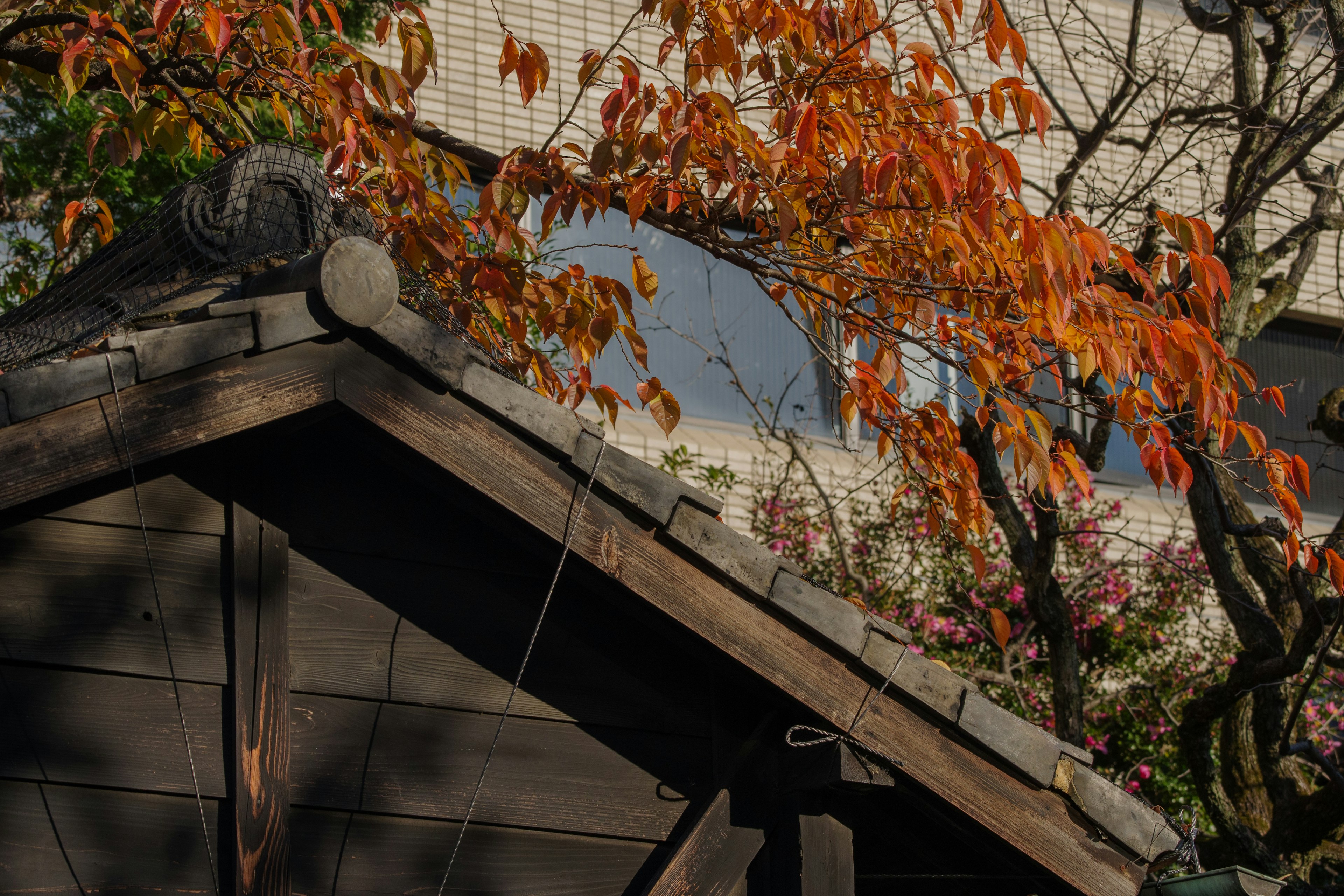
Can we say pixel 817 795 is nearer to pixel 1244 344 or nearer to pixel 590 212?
pixel 590 212

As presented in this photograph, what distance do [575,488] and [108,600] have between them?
1.12m

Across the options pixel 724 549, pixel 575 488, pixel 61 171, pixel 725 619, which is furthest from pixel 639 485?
pixel 61 171

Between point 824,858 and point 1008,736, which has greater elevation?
point 1008,736

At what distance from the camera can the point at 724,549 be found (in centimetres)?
285

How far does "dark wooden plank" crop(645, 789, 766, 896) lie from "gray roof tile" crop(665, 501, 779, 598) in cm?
62

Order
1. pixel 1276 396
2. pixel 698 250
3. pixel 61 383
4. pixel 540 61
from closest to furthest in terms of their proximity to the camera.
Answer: pixel 61 383 → pixel 540 61 → pixel 1276 396 → pixel 698 250

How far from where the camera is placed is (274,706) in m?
2.84

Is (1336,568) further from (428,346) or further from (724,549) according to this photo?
(428,346)

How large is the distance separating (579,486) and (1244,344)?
32.5 ft

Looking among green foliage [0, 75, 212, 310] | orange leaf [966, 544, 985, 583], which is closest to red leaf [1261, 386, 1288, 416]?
orange leaf [966, 544, 985, 583]

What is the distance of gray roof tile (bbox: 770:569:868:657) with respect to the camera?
2.86 meters

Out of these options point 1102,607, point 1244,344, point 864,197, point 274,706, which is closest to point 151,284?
point 274,706

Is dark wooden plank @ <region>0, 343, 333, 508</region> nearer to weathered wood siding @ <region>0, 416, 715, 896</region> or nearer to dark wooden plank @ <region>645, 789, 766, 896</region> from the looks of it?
weathered wood siding @ <region>0, 416, 715, 896</region>

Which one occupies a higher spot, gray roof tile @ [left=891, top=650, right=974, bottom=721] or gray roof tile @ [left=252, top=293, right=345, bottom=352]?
gray roof tile @ [left=252, top=293, right=345, bottom=352]
